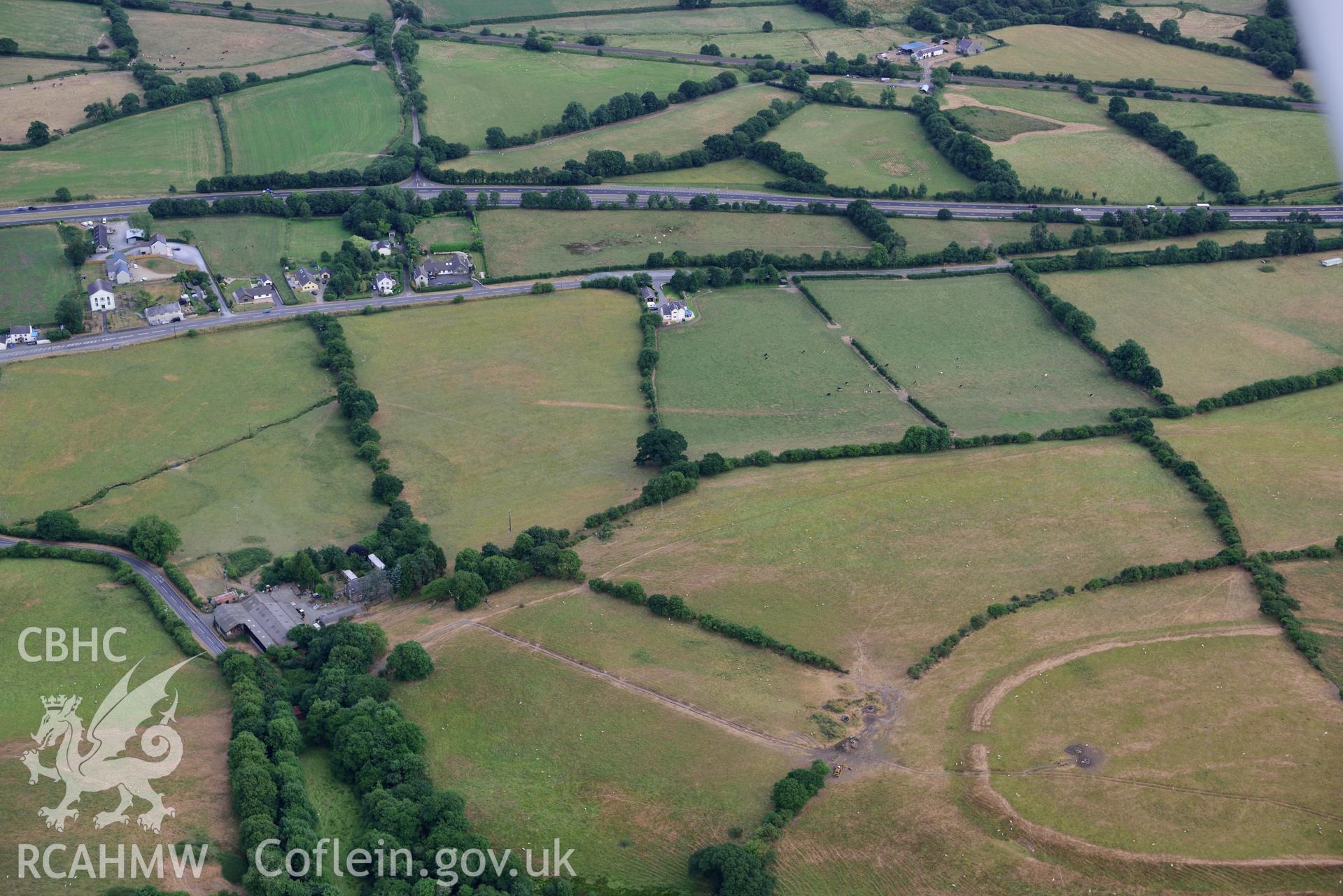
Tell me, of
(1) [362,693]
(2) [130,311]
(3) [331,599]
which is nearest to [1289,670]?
(1) [362,693]

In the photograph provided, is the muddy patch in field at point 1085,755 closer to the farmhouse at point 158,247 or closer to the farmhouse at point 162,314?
the farmhouse at point 162,314

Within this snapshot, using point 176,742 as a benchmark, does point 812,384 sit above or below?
above

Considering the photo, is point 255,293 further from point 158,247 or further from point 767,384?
point 767,384

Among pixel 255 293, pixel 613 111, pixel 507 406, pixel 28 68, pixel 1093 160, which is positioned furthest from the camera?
pixel 28 68

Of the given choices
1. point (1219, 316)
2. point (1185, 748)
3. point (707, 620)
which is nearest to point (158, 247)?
point (707, 620)

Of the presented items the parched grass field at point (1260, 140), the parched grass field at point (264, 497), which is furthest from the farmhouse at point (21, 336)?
the parched grass field at point (1260, 140)

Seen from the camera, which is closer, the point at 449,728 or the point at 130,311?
the point at 449,728

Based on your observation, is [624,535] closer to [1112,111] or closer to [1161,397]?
[1161,397]
